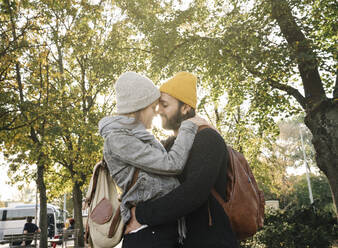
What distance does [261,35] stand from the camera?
9.48 m

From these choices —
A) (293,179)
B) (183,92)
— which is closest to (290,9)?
(183,92)

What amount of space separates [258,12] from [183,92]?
8.29 metres

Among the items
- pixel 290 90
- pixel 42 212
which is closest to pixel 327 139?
pixel 290 90

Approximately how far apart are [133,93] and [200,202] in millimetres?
816

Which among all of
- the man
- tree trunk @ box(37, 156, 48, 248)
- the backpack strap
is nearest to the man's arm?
the man

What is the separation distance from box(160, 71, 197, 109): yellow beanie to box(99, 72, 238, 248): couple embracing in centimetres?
24

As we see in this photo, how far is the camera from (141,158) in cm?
181

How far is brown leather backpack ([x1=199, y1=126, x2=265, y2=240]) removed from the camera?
189 centimetres

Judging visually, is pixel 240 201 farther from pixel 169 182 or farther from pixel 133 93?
pixel 133 93

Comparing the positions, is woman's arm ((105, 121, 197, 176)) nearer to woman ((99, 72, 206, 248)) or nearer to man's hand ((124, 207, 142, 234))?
woman ((99, 72, 206, 248))

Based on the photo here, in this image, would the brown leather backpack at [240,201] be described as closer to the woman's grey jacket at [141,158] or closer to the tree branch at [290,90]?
the woman's grey jacket at [141,158]

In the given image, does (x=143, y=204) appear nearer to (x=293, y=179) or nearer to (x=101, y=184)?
(x=101, y=184)

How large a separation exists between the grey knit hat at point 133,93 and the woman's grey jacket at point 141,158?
0.34 feet

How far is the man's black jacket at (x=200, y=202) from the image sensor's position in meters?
1.72
